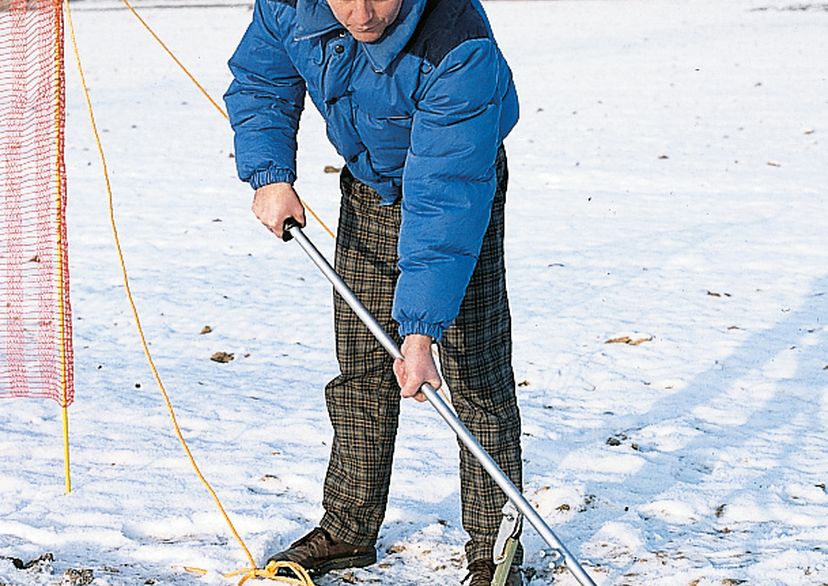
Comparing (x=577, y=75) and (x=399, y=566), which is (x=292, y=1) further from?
(x=577, y=75)

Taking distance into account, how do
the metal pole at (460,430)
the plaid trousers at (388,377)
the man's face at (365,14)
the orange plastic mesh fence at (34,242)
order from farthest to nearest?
the orange plastic mesh fence at (34,242)
the plaid trousers at (388,377)
the metal pole at (460,430)
the man's face at (365,14)

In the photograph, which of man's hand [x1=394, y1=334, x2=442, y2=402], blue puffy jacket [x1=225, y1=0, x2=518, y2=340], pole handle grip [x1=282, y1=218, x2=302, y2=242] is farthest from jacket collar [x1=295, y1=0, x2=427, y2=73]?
man's hand [x1=394, y1=334, x2=442, y2=402]

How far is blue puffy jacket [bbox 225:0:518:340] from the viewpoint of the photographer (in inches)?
104

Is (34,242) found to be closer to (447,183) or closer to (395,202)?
(395,202)

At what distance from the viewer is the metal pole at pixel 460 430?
Result: 2733mm

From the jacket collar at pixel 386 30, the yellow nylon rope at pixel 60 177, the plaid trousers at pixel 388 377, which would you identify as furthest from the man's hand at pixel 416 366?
the yellow nylon rope at pixel 60 177

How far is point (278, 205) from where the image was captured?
2.98 m

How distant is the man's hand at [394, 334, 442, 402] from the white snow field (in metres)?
0.87

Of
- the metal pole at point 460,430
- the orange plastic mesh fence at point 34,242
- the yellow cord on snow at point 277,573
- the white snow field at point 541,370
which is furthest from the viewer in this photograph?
the orange plastic mesh fence at point 34,242

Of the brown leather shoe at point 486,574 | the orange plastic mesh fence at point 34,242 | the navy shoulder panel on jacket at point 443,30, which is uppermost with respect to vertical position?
the navy shoulder panel on jacket at point 443,30

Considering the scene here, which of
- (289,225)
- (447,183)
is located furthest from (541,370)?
(447,183)

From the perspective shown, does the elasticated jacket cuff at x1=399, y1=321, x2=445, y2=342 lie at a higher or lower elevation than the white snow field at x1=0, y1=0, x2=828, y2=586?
higher

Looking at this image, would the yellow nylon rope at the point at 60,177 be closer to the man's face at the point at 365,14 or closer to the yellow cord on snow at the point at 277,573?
the yellow cord on snow at the point at 277,573

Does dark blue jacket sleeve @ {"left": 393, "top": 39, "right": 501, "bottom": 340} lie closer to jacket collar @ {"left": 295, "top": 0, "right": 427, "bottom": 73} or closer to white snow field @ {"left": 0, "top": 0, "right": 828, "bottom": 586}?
jacket collar @ {"left": 295, "top": 0, "right": 427, "bottom": 73}
